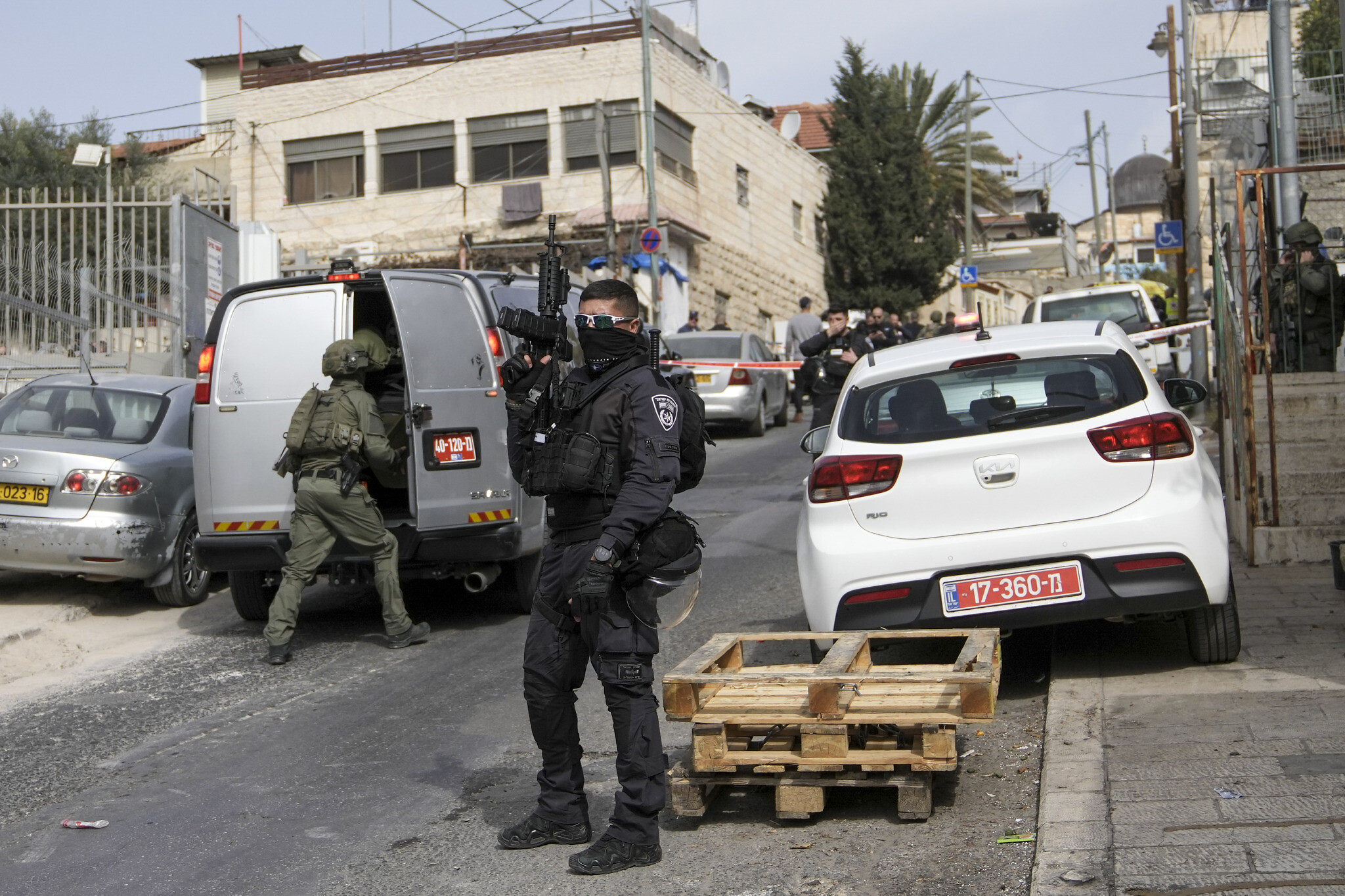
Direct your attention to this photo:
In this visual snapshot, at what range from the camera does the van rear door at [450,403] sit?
8.03 meters

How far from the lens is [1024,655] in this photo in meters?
7.01

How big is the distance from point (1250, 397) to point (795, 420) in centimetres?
1491

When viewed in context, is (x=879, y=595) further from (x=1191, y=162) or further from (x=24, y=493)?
(x=1191, y=162)

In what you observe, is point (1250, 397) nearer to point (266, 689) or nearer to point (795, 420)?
point (266, 689)

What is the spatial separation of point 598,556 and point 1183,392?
3716 mm

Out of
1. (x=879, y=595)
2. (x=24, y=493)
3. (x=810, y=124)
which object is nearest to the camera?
(x=879, y=595)

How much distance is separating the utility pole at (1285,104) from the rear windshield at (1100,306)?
10.9ft

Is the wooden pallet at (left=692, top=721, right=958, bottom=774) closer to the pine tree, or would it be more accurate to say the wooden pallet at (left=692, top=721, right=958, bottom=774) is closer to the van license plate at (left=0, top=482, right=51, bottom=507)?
the van license plate at (left=0, top=482, right=51, bottom=507)

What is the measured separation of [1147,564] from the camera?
18.7ft

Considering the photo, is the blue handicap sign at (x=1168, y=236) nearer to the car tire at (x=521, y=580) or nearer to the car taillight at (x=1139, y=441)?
the car tire at (x=521, y=580)

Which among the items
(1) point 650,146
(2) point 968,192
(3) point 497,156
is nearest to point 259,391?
(1) point 650,146

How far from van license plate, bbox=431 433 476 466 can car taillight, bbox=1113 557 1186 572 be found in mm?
3959

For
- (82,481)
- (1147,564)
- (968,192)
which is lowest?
(1147,564)

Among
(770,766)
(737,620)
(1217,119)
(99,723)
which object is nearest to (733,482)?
(737,620)
